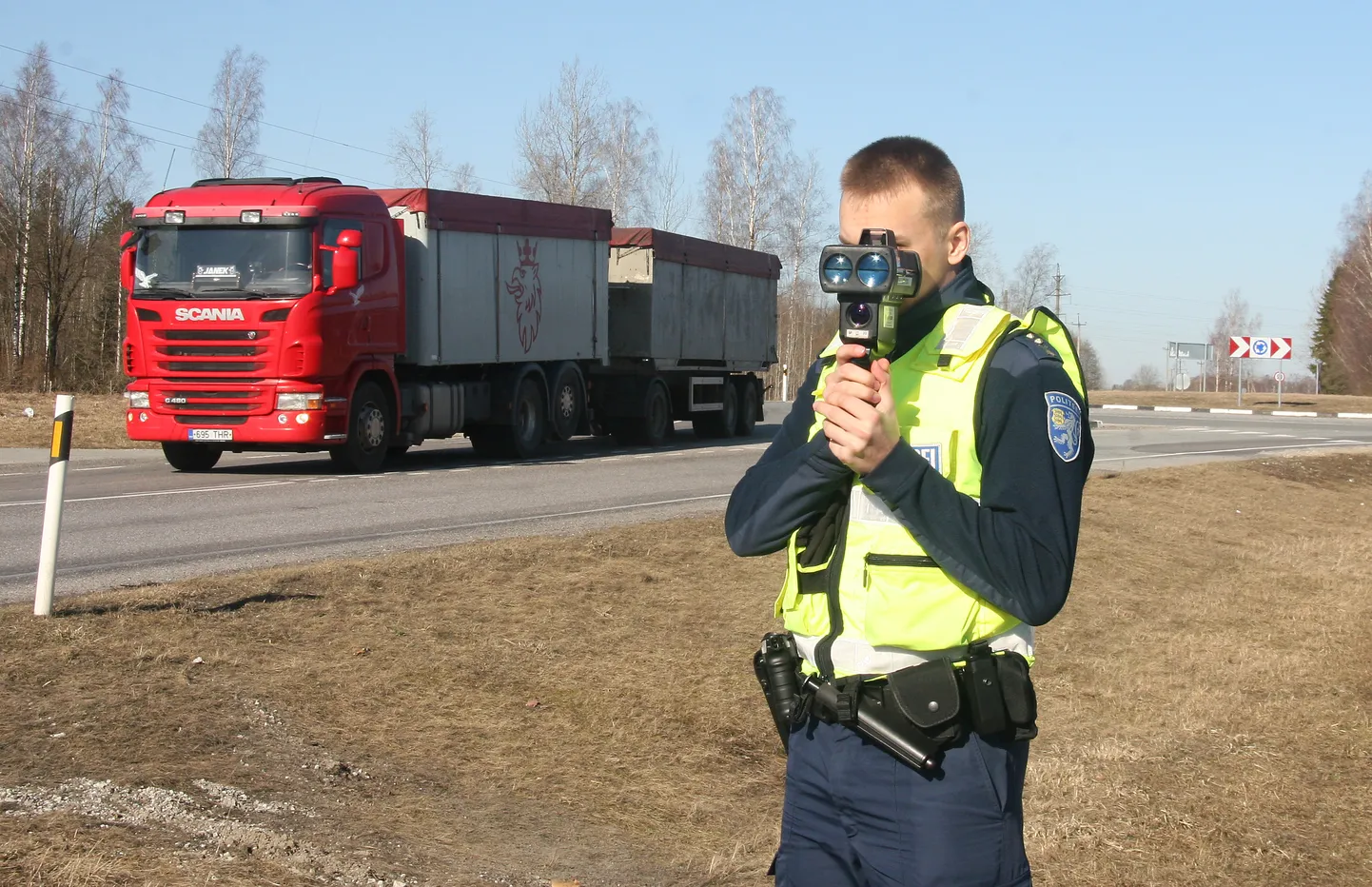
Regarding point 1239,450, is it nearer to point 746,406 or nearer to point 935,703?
point 746,406

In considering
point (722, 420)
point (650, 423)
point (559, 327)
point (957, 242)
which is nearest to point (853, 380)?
point (957, 242)

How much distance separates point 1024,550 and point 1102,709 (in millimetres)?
5474

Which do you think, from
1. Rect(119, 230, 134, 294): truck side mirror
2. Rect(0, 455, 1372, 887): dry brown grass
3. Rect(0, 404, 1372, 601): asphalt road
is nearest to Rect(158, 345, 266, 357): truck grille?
Rect(119, 230, 134, 294): truck side mirror

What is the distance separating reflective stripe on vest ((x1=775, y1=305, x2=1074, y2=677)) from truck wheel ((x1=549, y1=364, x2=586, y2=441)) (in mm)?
18688

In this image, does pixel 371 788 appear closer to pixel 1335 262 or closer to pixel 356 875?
pixel 356 875

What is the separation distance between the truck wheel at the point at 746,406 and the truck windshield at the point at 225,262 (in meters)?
11.9

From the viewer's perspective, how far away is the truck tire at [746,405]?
26.7 m

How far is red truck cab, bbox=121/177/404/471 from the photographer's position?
15.9 m

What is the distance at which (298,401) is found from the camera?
15.9 m

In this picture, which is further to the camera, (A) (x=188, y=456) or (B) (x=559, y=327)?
(B) (x=559, y=327)

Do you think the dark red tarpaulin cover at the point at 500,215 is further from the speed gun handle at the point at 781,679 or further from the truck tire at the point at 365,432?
the speed gun handle at the point at 781,679

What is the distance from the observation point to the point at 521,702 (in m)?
6.64

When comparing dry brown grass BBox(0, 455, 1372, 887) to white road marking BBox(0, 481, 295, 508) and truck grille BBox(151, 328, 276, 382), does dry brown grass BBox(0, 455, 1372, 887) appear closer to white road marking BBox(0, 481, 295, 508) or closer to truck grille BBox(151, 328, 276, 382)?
white road marking BBox(0, 481, 295, 508)

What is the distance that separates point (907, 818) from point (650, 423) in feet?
68.3
